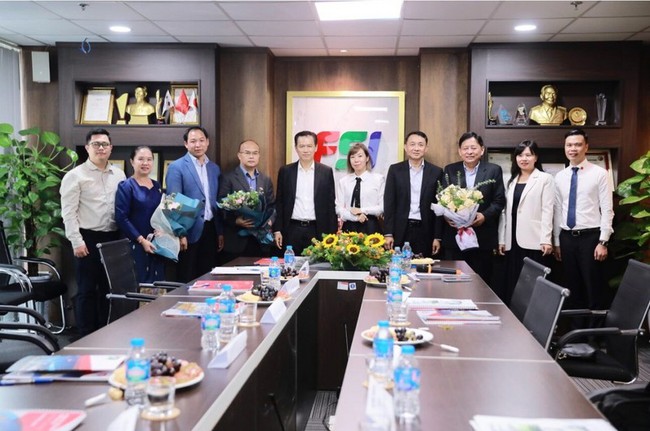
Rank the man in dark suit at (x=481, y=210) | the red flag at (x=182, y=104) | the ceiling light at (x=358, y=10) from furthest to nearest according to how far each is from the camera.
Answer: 1. the red flag at (x=182, y=104)
2. the man in dark suit at (x=481, y=210)
3. the ceiling light at (x=358, y=10)

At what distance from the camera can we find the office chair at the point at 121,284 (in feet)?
11.2

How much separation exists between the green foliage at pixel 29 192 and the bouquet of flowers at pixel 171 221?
1.32 meters

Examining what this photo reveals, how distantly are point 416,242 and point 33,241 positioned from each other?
11.7 ft

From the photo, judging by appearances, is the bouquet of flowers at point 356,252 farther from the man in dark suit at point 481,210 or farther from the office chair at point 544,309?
the man in dark suit at point 481,210

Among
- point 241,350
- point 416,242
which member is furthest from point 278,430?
point 416,242

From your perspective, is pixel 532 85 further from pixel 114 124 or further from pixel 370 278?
pixel 114 124

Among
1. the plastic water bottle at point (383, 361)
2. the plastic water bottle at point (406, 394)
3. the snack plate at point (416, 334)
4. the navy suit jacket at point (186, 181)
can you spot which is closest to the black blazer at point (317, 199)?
the navy suit jacket at point (186, 181)

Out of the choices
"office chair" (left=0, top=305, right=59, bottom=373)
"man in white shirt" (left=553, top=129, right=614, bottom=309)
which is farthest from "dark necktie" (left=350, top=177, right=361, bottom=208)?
"office chair" (left=0, top=305, right=59, bottom=373)

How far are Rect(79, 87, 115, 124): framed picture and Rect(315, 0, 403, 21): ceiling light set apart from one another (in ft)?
8.24

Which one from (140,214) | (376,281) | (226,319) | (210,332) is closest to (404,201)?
(376,281)

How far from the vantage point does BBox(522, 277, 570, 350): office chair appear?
2541 millimetres

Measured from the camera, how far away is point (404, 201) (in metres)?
5.45

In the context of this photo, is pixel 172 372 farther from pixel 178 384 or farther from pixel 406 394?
pixel 406 394

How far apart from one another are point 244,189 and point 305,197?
1.84 ft
